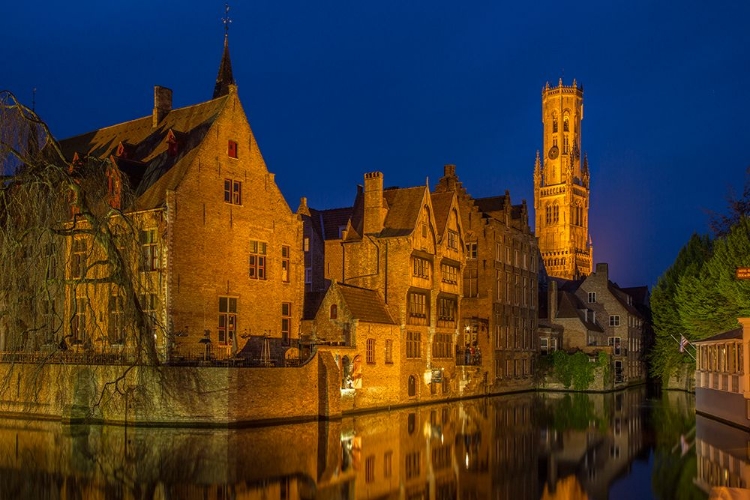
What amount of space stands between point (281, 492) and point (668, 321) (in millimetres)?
54268

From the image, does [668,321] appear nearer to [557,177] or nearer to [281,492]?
[281,492]

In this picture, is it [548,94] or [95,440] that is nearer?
[95,440]

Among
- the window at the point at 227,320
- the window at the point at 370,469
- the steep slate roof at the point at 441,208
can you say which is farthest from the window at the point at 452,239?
the window at the point at 370,469

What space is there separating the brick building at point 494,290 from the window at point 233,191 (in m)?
20.2

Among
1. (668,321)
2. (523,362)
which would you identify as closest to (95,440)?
(523,362)

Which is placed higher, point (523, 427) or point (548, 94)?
point (548, 94)

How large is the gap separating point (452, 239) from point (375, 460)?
28.5 metres

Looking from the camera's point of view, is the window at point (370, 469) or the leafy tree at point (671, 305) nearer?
the window at point (370, 469)

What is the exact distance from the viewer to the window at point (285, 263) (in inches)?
1783

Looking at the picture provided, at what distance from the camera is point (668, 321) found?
68.3m

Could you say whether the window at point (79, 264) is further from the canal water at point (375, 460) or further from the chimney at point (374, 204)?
the chimney at point (374, 204)

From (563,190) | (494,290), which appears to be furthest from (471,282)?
(563,190)

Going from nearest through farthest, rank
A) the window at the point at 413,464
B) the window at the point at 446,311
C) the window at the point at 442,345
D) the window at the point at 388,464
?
the window at the point at 413,464, the window at the point at 388,464, the window at the point at 442,345, the window at the point at 446,311

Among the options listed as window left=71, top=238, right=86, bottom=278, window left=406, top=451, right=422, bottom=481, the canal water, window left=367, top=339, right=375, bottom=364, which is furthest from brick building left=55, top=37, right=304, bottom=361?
window left=406, top=451, right=422, bottom=481
